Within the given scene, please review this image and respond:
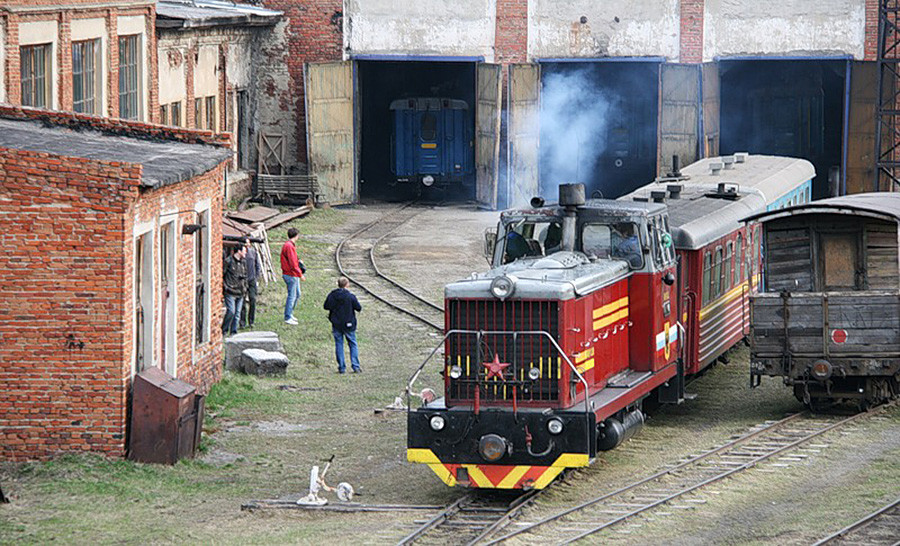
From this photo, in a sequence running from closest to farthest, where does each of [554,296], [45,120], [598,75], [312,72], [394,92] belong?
[554,296], [45,120], [312,72], [598,75], [394,92]

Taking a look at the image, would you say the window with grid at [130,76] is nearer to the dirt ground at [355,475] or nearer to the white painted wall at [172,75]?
the white painted wall at [172,75]

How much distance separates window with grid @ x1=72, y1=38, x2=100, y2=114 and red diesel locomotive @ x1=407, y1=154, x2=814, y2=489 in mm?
11458

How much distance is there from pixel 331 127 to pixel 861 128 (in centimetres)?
1329

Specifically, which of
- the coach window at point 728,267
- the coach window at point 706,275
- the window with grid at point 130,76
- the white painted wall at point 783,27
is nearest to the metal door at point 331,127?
the window with grid at point 130,76

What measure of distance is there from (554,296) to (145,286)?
4.82 m

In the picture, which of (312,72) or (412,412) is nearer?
(412,412)

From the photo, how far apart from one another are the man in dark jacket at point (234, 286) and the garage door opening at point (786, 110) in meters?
23.6

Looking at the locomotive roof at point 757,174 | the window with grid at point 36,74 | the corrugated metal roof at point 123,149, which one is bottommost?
the locomotive roof at point 757,174

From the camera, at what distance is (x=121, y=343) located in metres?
15.6

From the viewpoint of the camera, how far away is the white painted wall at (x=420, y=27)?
1547 inches

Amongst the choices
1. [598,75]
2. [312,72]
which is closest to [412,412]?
[312,72]

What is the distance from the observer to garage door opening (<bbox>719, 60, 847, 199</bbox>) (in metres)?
44.8

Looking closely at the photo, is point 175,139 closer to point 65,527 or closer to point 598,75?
point 65,527

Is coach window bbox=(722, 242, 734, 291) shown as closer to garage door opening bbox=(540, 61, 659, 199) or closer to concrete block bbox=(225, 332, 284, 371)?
concrete block bbox=(225, 332, 284, 371)
